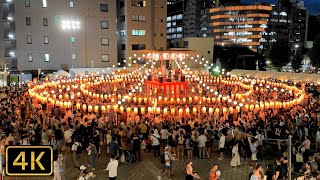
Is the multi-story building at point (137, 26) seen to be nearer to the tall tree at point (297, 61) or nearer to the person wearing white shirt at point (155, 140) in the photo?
the tall tree at point (297, 61)

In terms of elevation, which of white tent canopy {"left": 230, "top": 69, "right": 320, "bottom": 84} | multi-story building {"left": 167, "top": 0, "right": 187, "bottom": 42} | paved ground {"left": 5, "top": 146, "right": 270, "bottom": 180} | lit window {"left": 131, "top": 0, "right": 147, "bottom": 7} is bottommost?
paved ground {"left": 5, "top": 146, "right": 270, "bottom": 180}

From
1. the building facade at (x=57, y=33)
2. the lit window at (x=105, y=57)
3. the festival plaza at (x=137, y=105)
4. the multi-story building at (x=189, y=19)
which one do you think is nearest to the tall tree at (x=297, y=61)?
the festival plaza at (x=137, y=105)

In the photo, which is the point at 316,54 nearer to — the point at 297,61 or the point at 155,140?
the point at 297,61

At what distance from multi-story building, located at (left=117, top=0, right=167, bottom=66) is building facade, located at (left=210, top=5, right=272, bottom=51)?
→ 229ft

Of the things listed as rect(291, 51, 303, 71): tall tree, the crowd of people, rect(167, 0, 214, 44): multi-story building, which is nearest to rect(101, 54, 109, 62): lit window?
rect(291, 51, 303, 71): tall tree

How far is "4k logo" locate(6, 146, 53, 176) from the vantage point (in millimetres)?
4691

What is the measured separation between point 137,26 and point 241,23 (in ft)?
255

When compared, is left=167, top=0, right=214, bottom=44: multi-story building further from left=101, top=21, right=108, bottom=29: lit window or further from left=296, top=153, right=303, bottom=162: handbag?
left=296, top=153, right=303, bottom=162: handbag

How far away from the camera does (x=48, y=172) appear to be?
4.75 metres

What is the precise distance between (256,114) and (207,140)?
243 inches

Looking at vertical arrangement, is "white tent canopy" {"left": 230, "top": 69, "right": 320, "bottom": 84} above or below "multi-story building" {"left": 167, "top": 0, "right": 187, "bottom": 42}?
below

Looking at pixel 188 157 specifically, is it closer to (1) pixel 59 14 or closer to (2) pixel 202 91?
(2) pixel 202 91

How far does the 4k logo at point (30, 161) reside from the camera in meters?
4.69

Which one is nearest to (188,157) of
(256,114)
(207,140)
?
(207,140)
